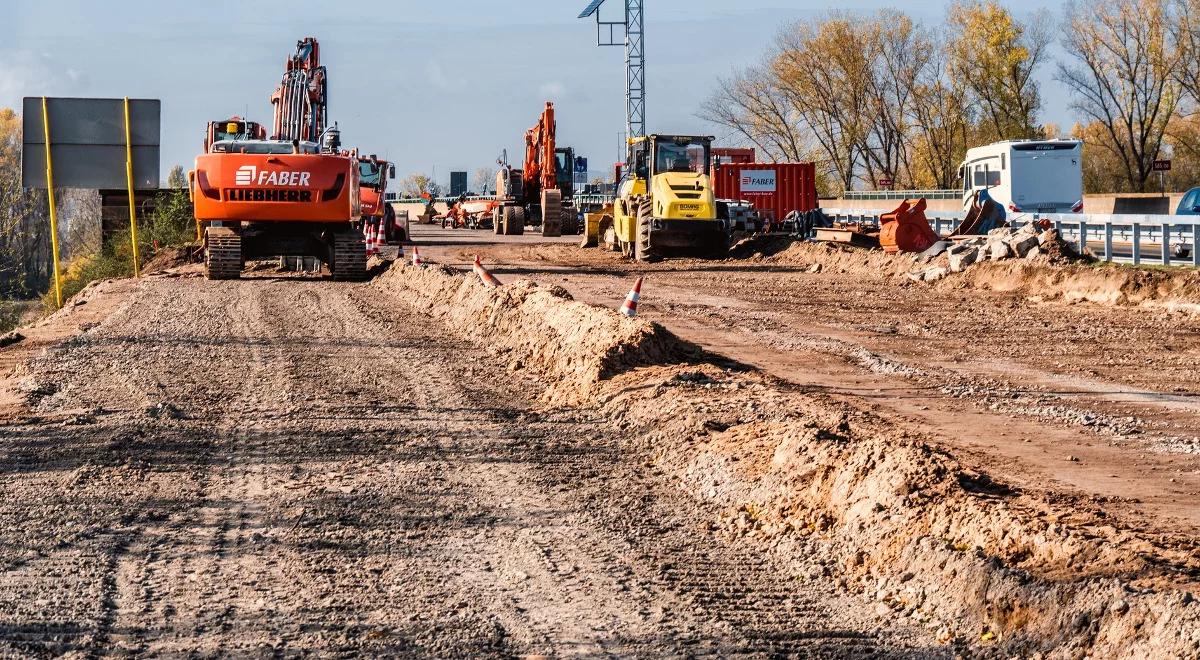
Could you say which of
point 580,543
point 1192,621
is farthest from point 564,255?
point 1192,621

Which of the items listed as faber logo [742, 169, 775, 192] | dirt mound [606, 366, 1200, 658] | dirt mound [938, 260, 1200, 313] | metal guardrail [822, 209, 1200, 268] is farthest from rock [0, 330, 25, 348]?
faber logo [742, 169, 775, 192]

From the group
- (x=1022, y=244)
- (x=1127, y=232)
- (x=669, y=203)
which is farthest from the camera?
(x=669, y=203)

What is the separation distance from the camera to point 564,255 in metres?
33.5

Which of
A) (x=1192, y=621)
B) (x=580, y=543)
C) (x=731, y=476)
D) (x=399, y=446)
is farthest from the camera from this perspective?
(x=399, y=446)

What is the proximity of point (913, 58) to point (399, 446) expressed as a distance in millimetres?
68883

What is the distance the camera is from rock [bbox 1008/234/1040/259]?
71.2 feet

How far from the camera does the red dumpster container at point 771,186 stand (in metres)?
40.2

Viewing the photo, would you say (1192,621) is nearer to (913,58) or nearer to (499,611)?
(499,611)

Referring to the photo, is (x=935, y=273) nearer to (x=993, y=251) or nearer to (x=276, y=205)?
(x=993, y=251)

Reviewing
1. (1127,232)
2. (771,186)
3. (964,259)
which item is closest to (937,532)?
(964,259)

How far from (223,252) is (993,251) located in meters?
13.0

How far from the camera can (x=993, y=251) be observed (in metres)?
22.4

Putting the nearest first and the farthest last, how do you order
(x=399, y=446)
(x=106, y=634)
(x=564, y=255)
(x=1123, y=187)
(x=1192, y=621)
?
(x=1192, y=621)
(x=106, y=634)
(x=399, y=446)
(x=564, y=255)
(x=1123, y=187)

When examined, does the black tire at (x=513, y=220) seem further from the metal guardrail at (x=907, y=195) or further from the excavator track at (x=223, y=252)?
the excavator track at (x=223, y=252)
